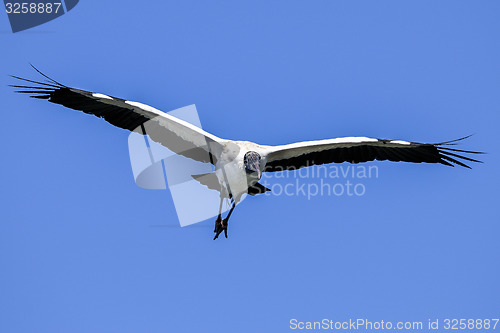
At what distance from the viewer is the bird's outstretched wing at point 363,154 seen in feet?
43.6

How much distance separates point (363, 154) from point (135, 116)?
424cm

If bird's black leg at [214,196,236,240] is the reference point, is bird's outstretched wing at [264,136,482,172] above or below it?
above

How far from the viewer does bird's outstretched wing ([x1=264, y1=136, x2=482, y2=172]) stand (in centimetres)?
1329

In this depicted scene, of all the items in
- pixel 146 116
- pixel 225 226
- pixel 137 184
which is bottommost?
pixel 225 226

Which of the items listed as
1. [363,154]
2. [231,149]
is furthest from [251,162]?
[363,154]

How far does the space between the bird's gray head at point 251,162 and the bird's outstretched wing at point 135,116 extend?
536 mm

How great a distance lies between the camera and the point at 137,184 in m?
13.4

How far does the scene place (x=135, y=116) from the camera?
41.0 ft

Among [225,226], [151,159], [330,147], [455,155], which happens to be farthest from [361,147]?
[151,159]

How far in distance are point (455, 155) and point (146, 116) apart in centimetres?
566

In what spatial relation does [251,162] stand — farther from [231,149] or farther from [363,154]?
[363,154]

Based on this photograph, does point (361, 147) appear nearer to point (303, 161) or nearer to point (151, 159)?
point (303, 161)

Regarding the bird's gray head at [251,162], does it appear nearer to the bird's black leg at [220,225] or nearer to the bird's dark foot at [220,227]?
the bird's black leg at [220,225]

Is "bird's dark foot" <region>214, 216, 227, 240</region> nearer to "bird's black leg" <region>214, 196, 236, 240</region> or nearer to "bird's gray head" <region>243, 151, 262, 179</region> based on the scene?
"bird's black leg" <region>214, 196, 236, 240</region>
